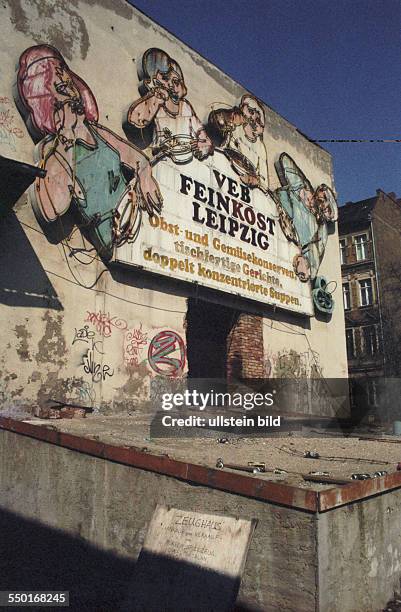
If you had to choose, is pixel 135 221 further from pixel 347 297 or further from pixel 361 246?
pixel 361 246

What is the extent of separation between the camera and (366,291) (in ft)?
105

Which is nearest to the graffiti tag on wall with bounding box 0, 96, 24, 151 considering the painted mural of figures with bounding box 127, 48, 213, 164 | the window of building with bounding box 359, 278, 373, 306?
the painted mural of figures with bounding box 127, 48, 213, 164

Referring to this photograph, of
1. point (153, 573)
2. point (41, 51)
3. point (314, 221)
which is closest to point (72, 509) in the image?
point (153, 573)

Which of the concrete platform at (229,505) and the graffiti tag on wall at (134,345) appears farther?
the graffiti tag on wall at (134,345)

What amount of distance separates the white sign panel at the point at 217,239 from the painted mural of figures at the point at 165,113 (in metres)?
0.28

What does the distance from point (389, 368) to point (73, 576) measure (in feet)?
92.5

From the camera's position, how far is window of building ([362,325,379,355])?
30.5m

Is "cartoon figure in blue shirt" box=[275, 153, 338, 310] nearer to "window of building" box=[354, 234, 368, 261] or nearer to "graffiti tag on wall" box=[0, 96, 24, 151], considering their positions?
"graffiti tag on wall" box=[0, 96, 24, 151]

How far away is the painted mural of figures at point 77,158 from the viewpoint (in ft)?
25.0

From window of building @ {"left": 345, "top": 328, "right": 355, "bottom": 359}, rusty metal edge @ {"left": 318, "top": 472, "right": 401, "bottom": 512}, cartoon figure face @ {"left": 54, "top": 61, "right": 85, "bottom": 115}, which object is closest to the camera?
rusty metal edge @ {"left": 318, "top": 472, "right": 401, "bottom": 512}

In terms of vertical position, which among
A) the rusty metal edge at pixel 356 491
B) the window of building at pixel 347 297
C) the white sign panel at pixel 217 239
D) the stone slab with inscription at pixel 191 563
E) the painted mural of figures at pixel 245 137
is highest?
the window of building at pixel 347 297

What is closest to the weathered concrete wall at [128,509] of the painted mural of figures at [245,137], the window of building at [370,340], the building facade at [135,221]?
the building facade at [135,221]

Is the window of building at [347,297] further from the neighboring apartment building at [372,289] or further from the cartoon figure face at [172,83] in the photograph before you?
the cartoon figure face at [172,83]

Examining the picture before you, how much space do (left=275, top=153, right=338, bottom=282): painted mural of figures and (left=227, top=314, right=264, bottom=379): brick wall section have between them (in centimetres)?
215
